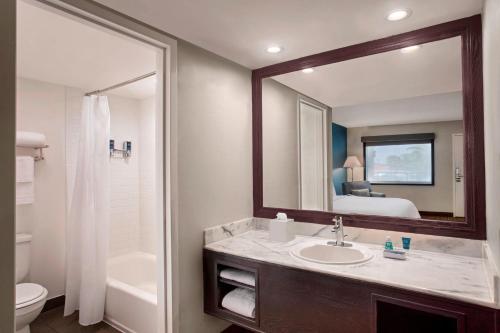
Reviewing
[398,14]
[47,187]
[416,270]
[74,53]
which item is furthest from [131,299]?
[398,14]

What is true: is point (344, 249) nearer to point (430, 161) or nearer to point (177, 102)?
point (430, 161)

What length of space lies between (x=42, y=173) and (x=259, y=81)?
226 centimetres

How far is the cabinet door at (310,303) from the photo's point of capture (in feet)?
4.59

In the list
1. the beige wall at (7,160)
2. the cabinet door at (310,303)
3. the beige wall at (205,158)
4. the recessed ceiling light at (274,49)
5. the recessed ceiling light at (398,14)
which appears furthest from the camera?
the recessed ceiling light at (274,49)

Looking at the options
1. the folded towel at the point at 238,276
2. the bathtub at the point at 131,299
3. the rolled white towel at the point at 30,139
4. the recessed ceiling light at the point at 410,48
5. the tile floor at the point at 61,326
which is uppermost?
the recessed ceiling light at the point at 410,48

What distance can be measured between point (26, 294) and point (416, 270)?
8.93 ft

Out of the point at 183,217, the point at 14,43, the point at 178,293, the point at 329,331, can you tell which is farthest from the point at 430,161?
the point at 14,43

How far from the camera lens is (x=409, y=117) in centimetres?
185

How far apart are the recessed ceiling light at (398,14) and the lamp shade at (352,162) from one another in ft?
2.92

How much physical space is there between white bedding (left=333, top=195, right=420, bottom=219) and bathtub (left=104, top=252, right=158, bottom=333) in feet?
5.12

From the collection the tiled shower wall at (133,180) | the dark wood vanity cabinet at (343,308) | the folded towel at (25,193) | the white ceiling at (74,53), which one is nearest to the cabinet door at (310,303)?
the dark wood vanity cabinet at (343,308)

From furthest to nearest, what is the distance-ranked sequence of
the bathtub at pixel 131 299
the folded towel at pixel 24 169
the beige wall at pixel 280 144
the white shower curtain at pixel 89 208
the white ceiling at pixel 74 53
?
the white shower curtain at pixel 89 208 < the folded towel at pixel 24 169 < the beige wall at pixel 280 144 < the bathtub at pixel 131 299 < the white ceiling at pixel 74 53

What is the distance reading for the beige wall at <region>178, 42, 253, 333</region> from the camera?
188 centimetres

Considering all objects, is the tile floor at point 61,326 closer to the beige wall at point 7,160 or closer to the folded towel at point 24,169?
the folded towel at point 24,169
